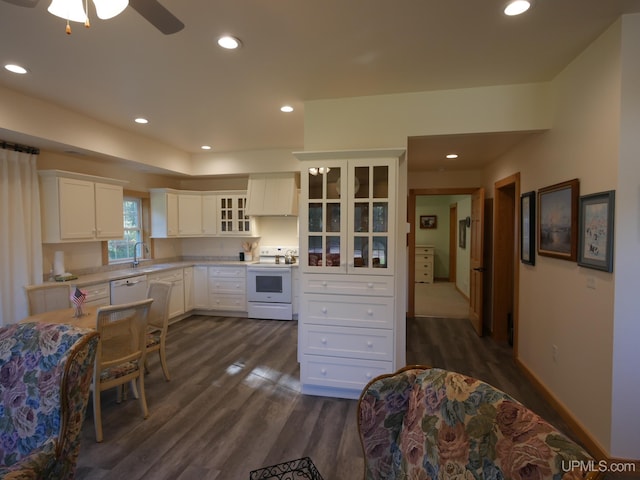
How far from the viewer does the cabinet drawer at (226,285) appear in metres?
5.22

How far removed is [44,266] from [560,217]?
5.26 meters

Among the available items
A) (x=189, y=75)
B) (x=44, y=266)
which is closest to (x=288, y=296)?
(x=44, y=266)

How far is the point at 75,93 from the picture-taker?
9.35ft

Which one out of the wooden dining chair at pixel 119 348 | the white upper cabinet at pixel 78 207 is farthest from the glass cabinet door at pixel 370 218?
the white upper cabinet at pixel 78 207

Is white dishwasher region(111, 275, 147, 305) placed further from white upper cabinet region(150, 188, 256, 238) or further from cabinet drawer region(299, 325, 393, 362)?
cabinet drawer region(299, 325, 393, 362)

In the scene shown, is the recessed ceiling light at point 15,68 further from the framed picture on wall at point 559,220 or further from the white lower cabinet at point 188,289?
the framed picture on wall at point 559,220

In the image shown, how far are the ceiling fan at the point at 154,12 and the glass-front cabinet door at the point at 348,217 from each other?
1.52 m

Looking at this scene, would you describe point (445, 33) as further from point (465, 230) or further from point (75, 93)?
point (465, 230)

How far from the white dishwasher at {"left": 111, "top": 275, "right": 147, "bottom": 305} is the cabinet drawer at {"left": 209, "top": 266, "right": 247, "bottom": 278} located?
113 centimetres

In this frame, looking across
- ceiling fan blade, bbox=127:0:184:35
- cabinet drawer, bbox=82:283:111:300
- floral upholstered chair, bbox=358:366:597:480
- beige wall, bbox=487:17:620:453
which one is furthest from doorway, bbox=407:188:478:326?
cabinet drawer, bbox=82:283:111:300

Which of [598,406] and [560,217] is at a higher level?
[560,217]

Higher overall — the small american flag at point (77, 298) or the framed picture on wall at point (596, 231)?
the framed picture on wall at point (596, 231)

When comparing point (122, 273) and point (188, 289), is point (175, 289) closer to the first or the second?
point (188, 289)

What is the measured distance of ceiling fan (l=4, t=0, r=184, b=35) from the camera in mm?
1292
